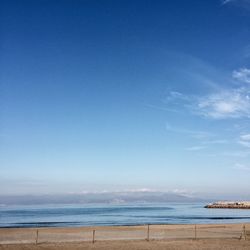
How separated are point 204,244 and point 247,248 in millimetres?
3866

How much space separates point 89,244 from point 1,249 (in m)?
7.44

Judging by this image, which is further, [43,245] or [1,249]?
[43,245]

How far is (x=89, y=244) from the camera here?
105 feet

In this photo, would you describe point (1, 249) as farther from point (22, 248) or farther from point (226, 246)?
point (226, 246)

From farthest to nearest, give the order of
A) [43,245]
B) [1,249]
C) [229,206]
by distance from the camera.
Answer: [229,206] < [43,245] < [1,249]

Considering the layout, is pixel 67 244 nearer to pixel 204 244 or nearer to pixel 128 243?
pixel 128 243

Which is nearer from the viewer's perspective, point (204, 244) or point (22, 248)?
point (22, 248)

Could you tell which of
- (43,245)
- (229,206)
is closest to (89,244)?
(43,245)

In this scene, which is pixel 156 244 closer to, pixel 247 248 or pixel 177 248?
pixel 177 248

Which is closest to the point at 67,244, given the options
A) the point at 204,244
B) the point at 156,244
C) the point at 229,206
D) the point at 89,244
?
the point at 89,244

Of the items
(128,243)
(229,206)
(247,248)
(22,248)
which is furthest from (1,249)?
(229,206)

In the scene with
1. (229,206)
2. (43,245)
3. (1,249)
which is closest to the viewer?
(1,249)

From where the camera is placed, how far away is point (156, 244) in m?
31.8

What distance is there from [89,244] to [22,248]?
582cm
